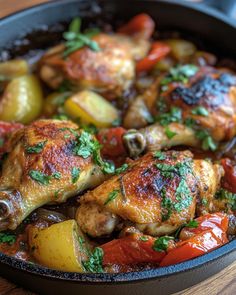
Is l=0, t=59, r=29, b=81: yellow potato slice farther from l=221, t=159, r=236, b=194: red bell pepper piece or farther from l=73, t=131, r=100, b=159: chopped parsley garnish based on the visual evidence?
l=221, t=159, r=236, b=194: red bell pepper piece

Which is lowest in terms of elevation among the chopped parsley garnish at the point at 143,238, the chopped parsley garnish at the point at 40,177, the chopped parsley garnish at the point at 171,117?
the chopped parsley garnish at the point at 143,238

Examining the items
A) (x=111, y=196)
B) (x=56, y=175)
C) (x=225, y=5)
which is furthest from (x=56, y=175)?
(x=225, y=5)

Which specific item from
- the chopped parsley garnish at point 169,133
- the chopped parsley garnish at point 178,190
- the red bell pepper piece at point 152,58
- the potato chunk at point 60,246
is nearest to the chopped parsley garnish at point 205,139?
the chopped parsley garnish at point 169,133

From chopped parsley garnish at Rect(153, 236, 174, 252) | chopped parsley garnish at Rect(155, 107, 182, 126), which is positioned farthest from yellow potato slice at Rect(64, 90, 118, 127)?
chopped parsley garnish at Rect(153, 236, 174, 252)

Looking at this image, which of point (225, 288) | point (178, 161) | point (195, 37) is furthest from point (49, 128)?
point (195, 37)

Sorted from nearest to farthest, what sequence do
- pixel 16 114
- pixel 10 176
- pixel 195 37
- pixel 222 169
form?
pixel 10 176 < pixel 222 169 < pixel 16 114 < pixel 195 37

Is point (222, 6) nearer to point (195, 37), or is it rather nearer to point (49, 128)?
point (195, 37)

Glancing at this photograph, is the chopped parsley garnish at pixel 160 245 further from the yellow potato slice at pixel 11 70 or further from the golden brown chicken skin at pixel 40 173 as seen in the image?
the yellow potato slice at pixel 11 70

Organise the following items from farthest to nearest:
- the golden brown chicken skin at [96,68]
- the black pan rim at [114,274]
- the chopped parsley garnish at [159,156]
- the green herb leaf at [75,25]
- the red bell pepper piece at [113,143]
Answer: the green herb leaf at [75,25]
the golden brown chicken skin at [96,68]
the red bell pepper piece at [113,143]
the chopped parsley garnish at [159,156]
the black pan rim at [114,274]
